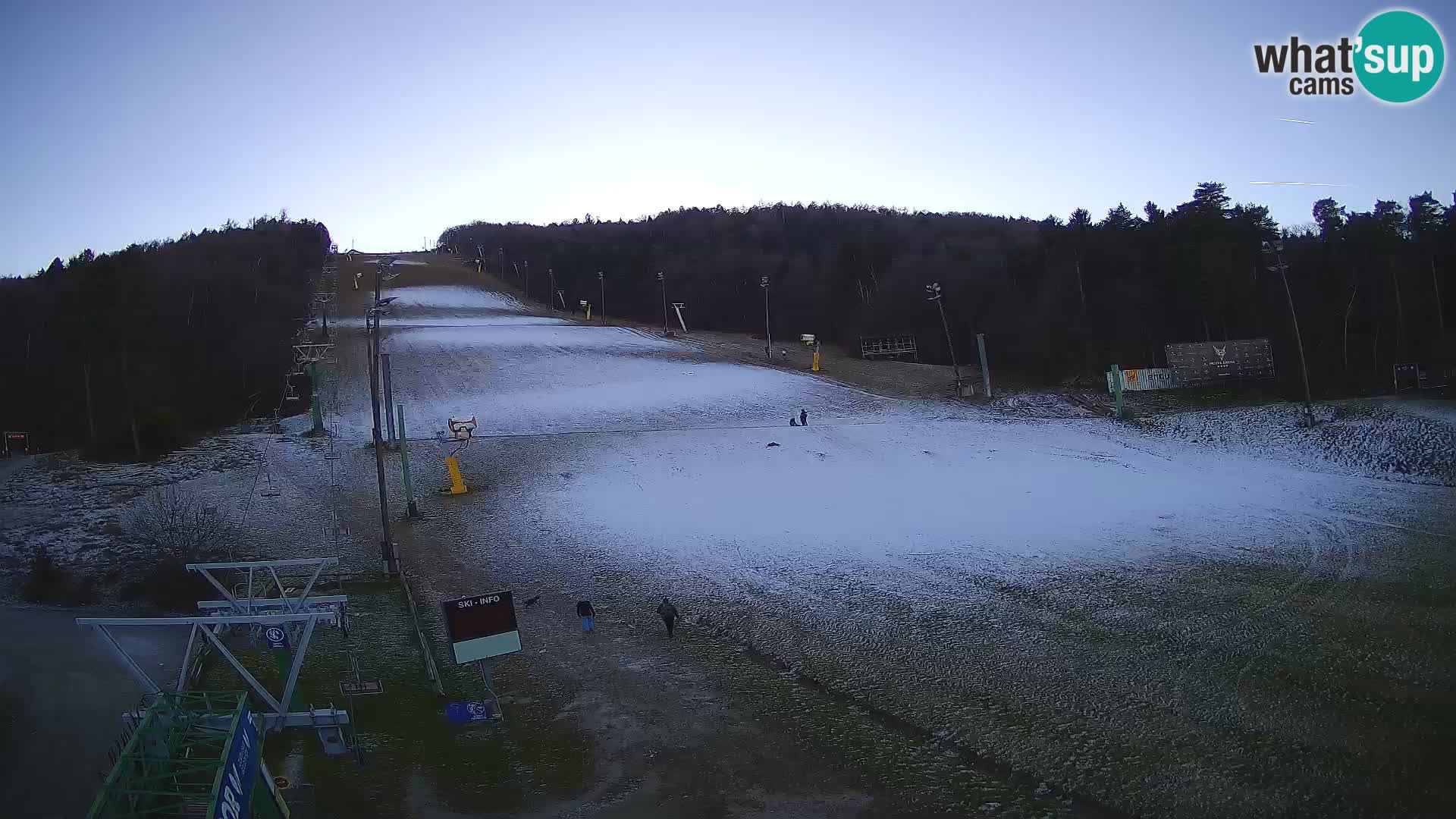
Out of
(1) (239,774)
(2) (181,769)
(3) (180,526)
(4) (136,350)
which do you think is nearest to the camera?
(1) (239,774)

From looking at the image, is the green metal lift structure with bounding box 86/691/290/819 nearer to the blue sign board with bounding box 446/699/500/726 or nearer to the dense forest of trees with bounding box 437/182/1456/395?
the blue sign board with bounding box 446/699/500/726

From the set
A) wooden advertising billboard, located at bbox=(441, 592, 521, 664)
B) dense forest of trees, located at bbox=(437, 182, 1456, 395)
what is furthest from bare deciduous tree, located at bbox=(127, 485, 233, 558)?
dense forest of trees, located at bbox=(437, 182, 1456, 395)

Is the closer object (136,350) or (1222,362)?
(136,350)

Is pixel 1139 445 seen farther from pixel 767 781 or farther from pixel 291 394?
pixel 291 394

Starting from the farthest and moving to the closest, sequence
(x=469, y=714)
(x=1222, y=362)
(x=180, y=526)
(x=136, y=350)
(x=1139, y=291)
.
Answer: (x=1139, y=291) < (x=1222, y=362) < (x=136, y=350) < (x=180, y=526) < (x=469, y=714)

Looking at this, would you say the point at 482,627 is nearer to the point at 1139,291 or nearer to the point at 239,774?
the point at 239,774

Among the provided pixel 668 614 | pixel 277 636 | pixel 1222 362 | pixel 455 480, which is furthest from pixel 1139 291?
pixel 277 636
